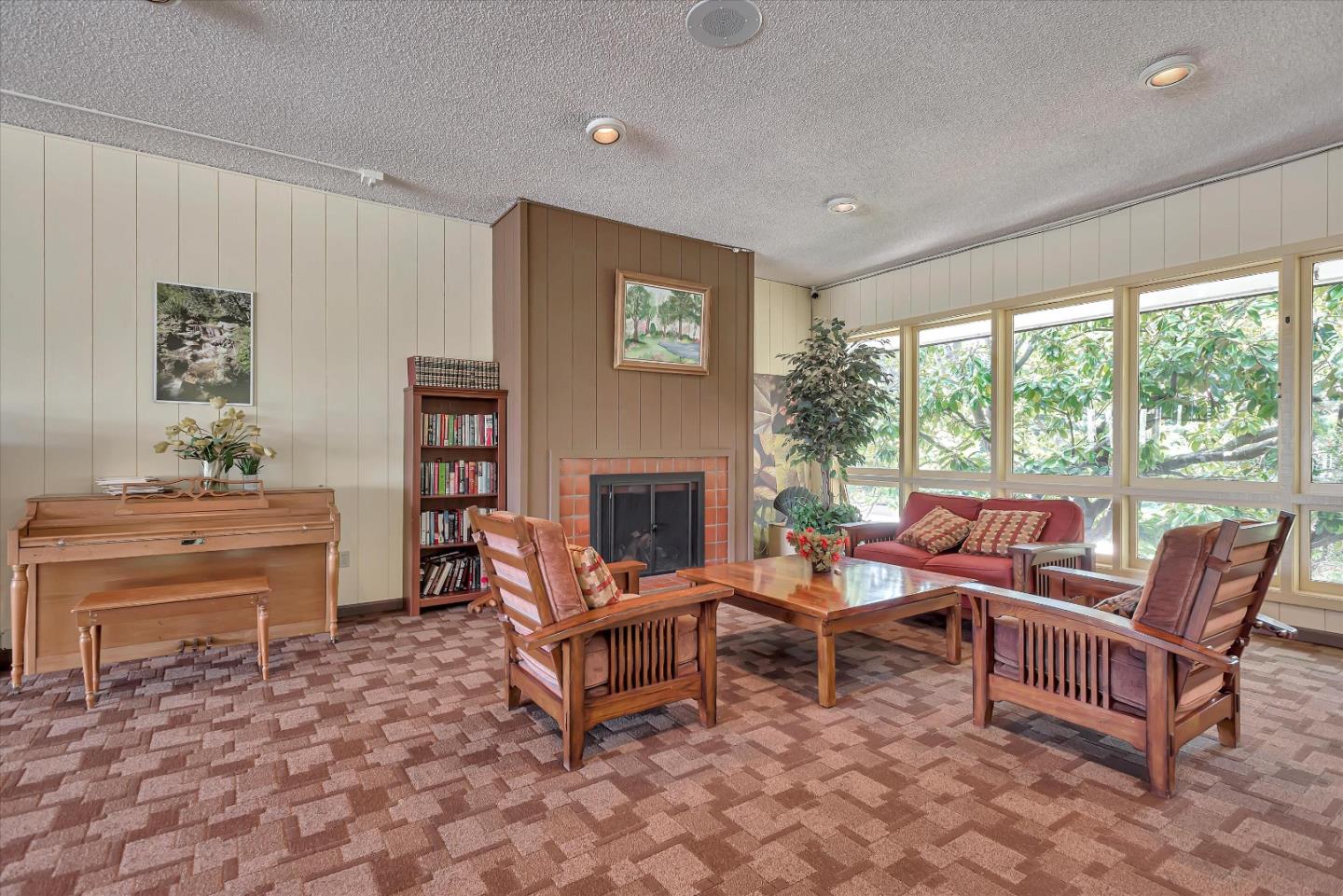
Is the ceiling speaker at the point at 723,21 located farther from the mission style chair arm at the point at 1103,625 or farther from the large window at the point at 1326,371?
the large window at the point at 1326,371

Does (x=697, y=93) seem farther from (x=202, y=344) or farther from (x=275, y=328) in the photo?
(x=202, y=344)

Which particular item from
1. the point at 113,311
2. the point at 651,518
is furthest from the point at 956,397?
the point at 113,311

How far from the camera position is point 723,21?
2.68 metres

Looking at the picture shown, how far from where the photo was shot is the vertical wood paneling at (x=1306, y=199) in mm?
3854

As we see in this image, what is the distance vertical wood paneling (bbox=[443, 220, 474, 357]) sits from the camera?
5035 mm

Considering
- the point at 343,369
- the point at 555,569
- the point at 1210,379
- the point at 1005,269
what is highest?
the point at 1005,269

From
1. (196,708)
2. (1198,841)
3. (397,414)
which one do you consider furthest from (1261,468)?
(196,708)

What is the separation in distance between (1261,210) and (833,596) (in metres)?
3.76

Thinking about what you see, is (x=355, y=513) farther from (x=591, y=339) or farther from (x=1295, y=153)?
(x=1295, y=153)

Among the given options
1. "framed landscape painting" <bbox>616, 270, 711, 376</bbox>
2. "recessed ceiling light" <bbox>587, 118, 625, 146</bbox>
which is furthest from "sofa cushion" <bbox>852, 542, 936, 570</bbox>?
"recessed ceiling light" <bbox>587, 118, 625, 146</bbox>

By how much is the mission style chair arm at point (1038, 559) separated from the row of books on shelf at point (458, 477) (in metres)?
3.61

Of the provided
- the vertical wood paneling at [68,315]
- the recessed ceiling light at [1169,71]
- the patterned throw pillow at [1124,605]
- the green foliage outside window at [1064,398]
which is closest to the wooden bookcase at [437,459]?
the vertical wood paneling at [68,315]

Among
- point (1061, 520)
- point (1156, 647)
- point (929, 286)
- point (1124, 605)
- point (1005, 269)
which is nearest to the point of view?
point (1156, 647)

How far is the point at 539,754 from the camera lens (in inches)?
100
